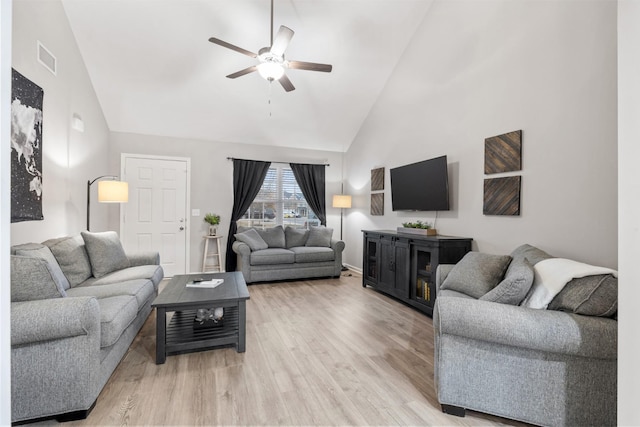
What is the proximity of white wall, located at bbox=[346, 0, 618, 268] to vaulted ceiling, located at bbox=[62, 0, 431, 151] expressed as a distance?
0.75 metres

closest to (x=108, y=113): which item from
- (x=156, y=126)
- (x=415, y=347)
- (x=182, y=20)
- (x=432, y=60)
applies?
(x=156, y=126)

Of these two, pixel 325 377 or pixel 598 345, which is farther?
pixel 325 377

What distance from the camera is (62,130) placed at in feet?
11.0

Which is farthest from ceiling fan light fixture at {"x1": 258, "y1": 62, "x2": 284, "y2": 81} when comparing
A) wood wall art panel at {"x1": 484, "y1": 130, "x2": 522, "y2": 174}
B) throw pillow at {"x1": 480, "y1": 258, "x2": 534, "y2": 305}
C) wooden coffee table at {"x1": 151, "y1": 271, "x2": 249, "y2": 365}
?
throw pillow at {"x1": 480, "y1": 258, "x2": 534, "y2": 305}

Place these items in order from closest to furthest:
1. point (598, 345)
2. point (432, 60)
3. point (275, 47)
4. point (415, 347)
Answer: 1. point (598, 345)
2. point (415, 347)
3. point (275, 47)
4. point (432, 60)

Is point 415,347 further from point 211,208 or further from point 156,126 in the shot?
point 156,126

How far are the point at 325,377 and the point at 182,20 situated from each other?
14.1 ft

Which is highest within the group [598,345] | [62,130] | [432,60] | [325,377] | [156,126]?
[432,60]

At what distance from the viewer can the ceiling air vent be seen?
2.90 meters

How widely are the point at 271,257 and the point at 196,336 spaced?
7.74 ft

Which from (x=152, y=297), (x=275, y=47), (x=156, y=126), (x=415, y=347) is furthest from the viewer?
(x=156, y=126)

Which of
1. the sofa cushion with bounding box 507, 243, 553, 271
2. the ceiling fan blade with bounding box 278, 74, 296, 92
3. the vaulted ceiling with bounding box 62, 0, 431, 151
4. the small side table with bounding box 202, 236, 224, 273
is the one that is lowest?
the small side table with bounding box 202, 236, 224, 273

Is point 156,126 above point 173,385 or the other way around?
above

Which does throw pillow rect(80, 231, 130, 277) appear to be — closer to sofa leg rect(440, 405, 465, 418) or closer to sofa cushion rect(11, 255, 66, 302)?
sofa cushion rect(11, 255, 66, 302)
